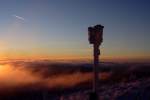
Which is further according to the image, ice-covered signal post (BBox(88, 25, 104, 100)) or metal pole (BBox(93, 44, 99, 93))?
metal pole (BBox(93, 44, 99, 93))

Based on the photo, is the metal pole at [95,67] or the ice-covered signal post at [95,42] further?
the metal pole at [95,67]

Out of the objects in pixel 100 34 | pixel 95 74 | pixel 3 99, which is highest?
pixel 100 34

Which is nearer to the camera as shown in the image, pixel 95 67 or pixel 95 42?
pixel 95 42

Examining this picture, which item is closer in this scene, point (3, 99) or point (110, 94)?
point (110, 94)

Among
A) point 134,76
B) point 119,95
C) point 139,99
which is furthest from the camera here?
point 134,76

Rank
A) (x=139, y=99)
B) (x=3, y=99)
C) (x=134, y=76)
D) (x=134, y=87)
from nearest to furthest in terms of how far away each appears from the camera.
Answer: (x=139, y=99) → (x=134, y=87) → (x=134, y=76) → (x=3, y=99)

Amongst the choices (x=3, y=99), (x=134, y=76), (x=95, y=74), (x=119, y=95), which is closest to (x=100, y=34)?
(x=95, y=74)

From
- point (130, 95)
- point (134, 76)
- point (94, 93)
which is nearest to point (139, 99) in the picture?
point (130, 95)

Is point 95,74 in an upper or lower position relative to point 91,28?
lower

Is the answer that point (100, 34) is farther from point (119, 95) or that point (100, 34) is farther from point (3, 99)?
point (3, 99)

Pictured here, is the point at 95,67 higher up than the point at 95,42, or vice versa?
the point at 95,42
